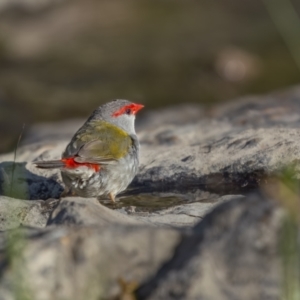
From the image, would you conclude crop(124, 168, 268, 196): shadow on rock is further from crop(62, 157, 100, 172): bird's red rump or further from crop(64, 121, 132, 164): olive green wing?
crop(62, 157, 100, 172): bird's red rump

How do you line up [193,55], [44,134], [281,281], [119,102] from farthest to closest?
[193,55] < [44,134] < [119,102] < [281,281]

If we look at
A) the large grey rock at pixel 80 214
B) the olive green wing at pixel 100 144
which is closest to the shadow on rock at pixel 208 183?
the olive green wing at pixel 100 144

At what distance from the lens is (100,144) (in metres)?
6.21

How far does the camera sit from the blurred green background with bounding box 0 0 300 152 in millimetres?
15180

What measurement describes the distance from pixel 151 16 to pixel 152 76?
11.7ft

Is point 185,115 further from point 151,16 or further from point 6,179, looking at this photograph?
point 151,16

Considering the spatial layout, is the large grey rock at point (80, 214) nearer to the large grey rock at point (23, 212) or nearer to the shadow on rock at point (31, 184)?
the large grey rock at point (23, 212)

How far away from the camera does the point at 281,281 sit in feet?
10.8

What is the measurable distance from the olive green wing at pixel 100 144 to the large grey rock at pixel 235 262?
2.44m

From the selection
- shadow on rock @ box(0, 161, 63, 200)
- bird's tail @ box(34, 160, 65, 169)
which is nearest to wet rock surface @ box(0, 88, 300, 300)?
bird's tail @ box(34, 160, 65, 169)

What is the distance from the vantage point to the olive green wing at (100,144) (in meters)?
5.91

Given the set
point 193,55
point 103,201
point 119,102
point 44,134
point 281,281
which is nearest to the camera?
point 281,281

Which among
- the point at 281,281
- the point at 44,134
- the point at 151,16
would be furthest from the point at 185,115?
the point at 151,16

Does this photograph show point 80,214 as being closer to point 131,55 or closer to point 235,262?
point 235,262
